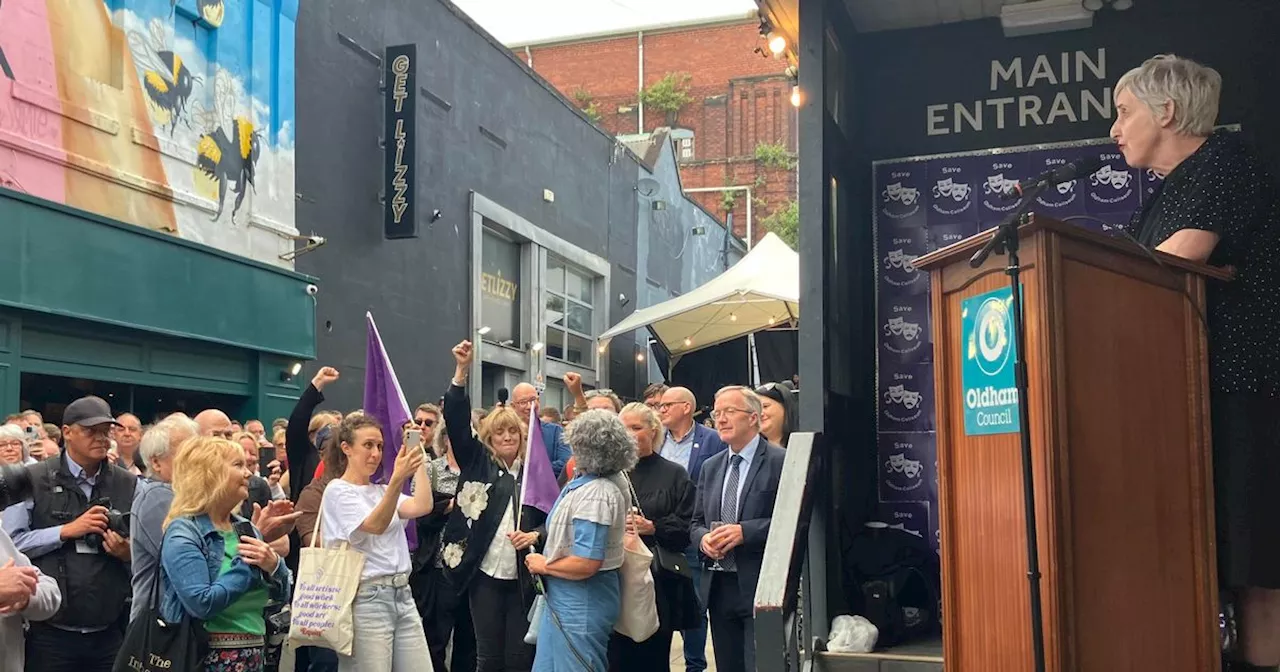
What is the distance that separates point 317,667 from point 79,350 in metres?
6.09

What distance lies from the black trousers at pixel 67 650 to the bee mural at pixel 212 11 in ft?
29.2

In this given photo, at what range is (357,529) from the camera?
19.7 ft

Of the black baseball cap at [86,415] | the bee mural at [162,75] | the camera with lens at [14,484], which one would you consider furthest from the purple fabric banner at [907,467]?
the bee mural at [162,75]

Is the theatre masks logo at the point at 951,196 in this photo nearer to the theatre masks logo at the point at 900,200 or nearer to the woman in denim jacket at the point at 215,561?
the theatre masks logo at the point at 900,200

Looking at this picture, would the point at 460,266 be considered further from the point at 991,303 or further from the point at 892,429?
the point at 991,303

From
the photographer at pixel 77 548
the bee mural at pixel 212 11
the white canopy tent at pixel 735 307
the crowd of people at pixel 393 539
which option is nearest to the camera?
the crowd of people at pixel 393 539

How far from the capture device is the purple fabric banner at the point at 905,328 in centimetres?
643

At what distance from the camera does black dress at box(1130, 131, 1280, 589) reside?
136 inches

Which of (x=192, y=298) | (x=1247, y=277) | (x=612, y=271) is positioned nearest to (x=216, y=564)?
(x=1247, y=277)

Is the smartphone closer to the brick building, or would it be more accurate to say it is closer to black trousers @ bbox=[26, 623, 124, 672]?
black trousers @ bbox=[26, 623, 124, 672]

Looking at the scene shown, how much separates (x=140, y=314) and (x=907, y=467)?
28.8ft

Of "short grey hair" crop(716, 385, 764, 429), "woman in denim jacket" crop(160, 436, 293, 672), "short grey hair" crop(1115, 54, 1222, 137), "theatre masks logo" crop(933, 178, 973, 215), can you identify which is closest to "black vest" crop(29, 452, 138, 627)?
"woman in denim jacket" crop(160, 436, 293, 672)

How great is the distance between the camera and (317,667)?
6941 mm

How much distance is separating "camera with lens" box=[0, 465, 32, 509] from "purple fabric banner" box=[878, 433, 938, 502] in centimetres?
443
